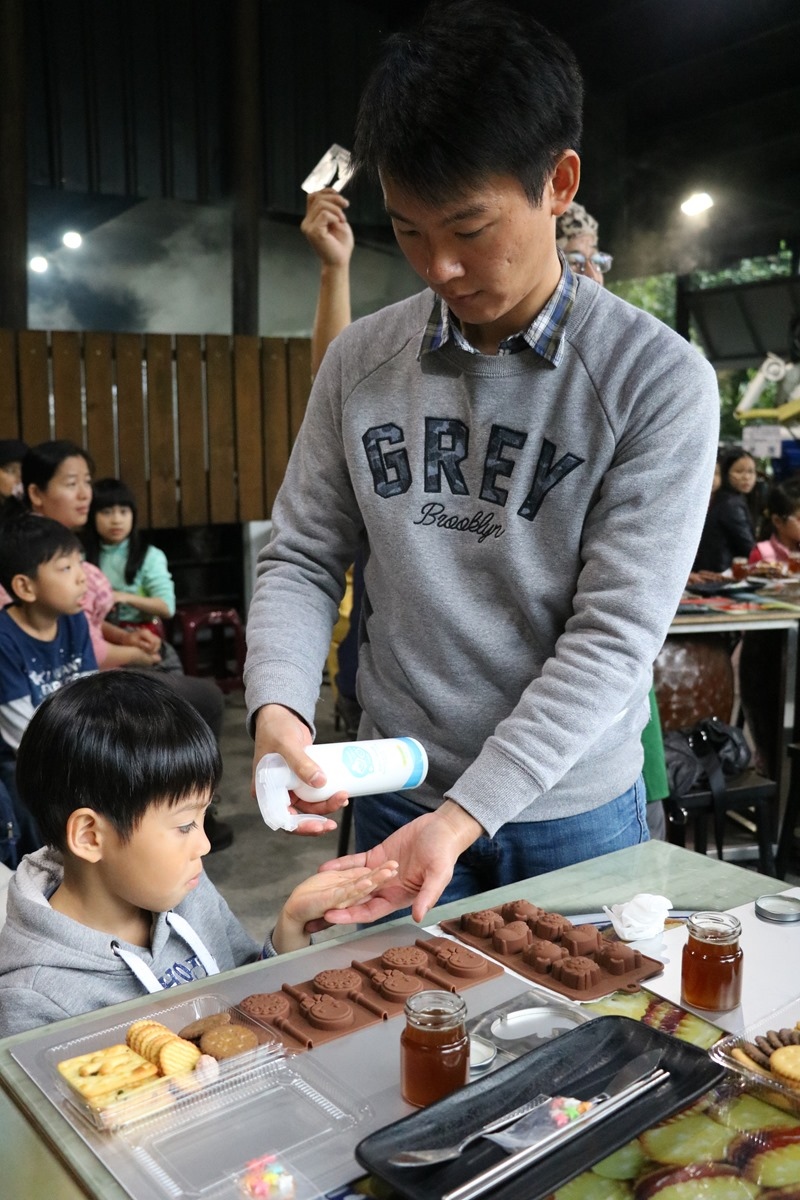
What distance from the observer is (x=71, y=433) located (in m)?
6.29

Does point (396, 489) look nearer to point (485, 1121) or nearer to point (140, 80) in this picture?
point (485, 1121)

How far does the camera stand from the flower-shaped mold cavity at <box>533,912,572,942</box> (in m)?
1.17

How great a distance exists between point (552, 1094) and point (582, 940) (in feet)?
0.99

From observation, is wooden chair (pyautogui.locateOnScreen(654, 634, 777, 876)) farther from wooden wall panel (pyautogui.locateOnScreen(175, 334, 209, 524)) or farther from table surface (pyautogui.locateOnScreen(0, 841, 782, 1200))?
wooden wall panel (pyautogui.locateOnScreen(175, 334, 209, 524))

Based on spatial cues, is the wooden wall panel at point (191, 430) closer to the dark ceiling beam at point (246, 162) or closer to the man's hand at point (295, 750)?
the dark ceiling beam at point (246, 162)

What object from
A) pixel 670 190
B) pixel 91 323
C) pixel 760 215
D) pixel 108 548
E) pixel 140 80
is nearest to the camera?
pixel 108 548

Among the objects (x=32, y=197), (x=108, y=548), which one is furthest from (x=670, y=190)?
(x=108, y=548)

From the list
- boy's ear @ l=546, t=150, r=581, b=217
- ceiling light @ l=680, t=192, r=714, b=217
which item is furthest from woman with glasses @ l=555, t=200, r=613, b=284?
ceiling light @ l=680, t=192, r=714, b=217

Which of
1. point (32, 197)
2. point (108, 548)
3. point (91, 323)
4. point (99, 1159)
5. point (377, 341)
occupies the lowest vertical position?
point (99, 1159)

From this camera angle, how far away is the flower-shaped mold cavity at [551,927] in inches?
45.9

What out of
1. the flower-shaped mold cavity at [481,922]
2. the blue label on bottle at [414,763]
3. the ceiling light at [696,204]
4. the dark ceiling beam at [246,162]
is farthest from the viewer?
the ceiling light at [696,204]

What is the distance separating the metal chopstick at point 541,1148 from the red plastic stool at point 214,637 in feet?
18.4

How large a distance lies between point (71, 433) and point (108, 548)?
4.80 feet

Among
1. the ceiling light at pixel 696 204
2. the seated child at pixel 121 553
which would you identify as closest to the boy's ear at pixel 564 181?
the seated child at pixel 121 553
